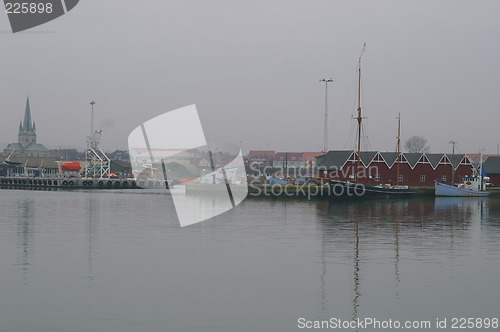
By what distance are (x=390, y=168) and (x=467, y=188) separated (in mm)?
12086

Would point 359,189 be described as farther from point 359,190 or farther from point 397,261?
point 397,261

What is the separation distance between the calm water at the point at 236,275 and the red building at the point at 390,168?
57.7m

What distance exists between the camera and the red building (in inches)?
4087

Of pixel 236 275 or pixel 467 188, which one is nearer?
pixel 236 275

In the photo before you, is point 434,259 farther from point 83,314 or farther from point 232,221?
point 232,221

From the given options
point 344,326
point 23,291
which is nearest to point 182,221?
point 23,291

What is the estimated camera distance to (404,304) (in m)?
21.0

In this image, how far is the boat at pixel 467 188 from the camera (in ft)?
316

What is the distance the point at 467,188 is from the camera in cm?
10231
